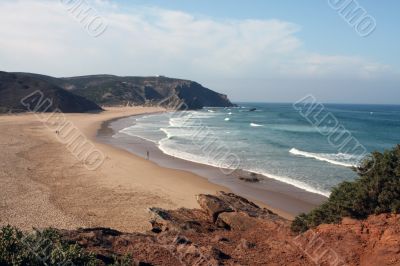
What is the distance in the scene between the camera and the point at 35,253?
6.21m

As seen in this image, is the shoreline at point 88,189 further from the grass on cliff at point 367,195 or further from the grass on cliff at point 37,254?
the grass on cliff at point 37,254

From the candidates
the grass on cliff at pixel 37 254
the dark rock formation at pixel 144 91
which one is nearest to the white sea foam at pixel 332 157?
the grass on cliff at pixel 37 254

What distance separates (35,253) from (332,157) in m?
29.8

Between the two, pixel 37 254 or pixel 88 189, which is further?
pixel 88 189

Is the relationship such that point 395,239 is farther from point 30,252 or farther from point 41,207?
point 41,207

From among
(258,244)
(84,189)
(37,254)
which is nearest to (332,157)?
(84,189)

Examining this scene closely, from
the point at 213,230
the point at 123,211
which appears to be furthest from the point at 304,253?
the point at 123,211

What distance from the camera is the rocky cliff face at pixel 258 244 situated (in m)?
7.53

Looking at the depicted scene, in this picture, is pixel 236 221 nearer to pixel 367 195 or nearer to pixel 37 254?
pixel 367 195

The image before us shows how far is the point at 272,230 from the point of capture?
31.9ft

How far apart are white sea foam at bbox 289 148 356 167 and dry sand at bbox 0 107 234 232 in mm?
12002

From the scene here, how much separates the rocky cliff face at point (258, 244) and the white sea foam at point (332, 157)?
2159 cm

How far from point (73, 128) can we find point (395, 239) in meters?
49.3

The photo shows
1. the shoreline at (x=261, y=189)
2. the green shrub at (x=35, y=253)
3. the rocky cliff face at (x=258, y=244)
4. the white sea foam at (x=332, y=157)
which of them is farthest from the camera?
the white sea foam at (x=332, y=157)
